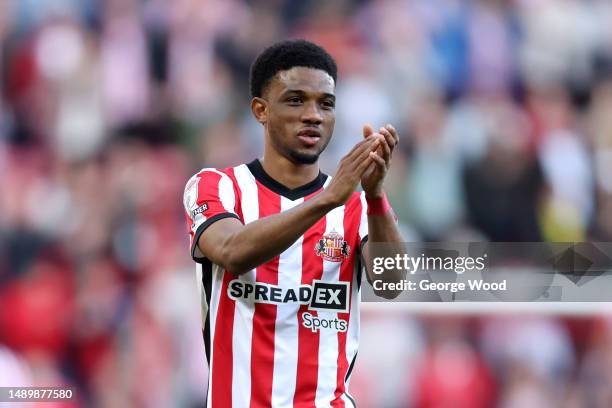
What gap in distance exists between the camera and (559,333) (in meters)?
5.79

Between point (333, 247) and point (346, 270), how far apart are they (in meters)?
0.08

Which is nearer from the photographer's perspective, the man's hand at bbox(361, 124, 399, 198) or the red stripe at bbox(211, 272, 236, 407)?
the man's hand at bbox(361, 124, 399, 198)

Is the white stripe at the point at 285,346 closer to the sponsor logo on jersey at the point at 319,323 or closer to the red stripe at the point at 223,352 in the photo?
the sponsor logo on jersey at the point at 319,323

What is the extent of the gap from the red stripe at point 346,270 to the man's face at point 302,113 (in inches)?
8.6

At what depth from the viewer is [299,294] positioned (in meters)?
2.72

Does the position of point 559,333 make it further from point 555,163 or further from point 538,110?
point 538,110

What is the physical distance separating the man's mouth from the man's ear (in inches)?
8.5

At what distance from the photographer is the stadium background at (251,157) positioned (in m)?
5.63

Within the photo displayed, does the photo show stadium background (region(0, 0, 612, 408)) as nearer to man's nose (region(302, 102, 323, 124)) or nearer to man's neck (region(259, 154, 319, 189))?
man's neck (region(259, 154, 319, 189))

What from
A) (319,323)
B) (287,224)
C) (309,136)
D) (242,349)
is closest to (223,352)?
(242,349)

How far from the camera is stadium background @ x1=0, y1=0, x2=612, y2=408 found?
222 inches

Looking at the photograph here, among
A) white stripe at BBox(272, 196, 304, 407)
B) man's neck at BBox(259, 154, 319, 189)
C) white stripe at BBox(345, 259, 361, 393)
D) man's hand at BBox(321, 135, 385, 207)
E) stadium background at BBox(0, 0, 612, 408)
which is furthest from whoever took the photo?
stadium background at BBox(0, 0, 612, 408)

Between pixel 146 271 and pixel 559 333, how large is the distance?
2.69 meters

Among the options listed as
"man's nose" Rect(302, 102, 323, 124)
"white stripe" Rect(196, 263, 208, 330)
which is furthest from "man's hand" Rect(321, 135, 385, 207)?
"white stripe" Rect(196, 263, 208, 330)
